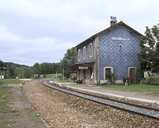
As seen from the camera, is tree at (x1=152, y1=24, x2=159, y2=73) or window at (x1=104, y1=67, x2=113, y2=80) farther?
window at (x1=104, y1=67, x2=113, y2=80)

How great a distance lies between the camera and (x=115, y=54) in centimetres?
4994

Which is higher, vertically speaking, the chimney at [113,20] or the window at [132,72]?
the chimney at [113,20]

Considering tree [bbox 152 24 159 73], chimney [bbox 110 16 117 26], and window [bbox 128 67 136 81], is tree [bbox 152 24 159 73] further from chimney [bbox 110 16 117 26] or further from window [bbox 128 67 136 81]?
chimney [bbox 110 16 117 26]

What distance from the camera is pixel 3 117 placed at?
46.7 feet

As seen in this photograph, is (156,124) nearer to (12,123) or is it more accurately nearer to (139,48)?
(12,123)

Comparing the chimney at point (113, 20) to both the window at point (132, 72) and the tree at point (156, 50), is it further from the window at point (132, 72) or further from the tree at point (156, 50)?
the tree at point (156, 50)

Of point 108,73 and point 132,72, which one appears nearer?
→ point 108,73

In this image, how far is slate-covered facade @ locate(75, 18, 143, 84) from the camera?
48.8 metres

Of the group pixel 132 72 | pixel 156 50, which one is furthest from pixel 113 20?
pixel 156 50

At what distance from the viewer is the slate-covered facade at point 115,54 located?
4884 centimetres

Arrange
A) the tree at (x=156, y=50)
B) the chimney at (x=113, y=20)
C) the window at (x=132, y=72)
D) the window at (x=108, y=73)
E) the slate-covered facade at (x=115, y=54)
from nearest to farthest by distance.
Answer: the tree at (x=156, y=50) < the window at (x=108, y=73) < the slate-covered facade at (x=115, y=54) < the window at (x=132, y=72) < the chimney at (x=113, y=20)

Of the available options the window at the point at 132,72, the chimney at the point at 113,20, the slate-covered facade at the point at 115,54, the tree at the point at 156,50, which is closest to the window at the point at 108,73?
the slate-covered facade at the point at 115,54

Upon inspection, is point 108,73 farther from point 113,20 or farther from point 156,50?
point 113,20

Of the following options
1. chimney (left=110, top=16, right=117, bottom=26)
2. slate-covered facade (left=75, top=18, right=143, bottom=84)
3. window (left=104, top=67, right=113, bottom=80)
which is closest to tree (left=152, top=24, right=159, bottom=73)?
slate-covered facade (left=75, top=18, right=143, bottom=84)
